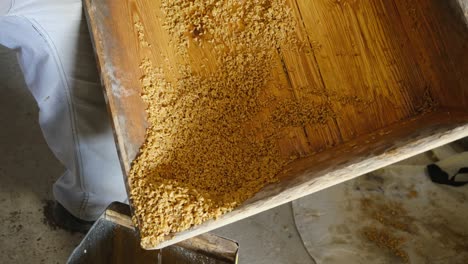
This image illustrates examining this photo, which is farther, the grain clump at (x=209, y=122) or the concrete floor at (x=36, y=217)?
the concrete floor at (x=36, y=217)

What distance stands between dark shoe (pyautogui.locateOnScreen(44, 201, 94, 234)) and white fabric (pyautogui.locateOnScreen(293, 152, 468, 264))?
84 centimetres

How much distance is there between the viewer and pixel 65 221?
178cm

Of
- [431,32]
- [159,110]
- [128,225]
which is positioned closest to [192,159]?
[159,110]

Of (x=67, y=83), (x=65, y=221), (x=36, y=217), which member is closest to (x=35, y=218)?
(x=36, y=217)

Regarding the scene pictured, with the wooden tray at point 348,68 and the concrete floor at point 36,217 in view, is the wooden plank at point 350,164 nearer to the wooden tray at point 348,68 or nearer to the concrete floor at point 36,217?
the wooden tray at point 348,68

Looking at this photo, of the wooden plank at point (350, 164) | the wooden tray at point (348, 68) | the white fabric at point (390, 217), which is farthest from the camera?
the white fabric at point (390, 217)

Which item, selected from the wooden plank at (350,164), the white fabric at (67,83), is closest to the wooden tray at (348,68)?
the wooden plank at (350,164)

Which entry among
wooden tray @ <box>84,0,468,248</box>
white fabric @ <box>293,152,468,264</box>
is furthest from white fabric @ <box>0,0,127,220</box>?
white fabric @ <box>293,152,468,264</box>

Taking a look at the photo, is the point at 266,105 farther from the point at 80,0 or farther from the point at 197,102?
the point at 80,0

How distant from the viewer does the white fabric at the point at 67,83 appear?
1140 millimetres

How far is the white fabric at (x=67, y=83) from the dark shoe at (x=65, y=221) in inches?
11.8

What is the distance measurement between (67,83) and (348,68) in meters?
0.75

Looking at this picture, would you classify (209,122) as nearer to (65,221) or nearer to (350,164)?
(350,164)

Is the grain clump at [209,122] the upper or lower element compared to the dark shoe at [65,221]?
upper
